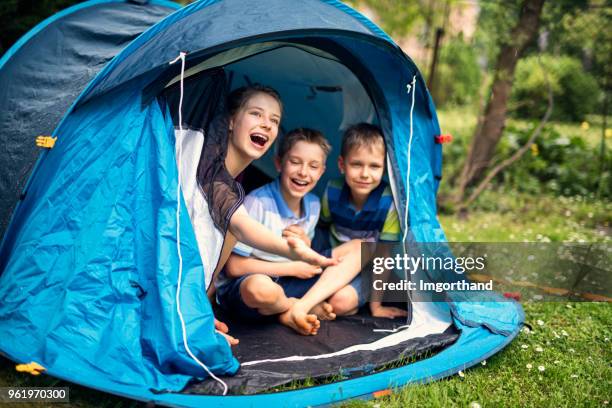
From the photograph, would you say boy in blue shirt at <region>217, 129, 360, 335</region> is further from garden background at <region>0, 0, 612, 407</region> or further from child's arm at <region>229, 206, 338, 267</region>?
garden background at <region>0, 0, 612, 407</region>

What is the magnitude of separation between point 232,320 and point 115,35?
153 centimetres

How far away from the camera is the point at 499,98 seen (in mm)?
5426

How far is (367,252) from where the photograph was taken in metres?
3.23

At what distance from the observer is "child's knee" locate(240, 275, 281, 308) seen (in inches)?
111

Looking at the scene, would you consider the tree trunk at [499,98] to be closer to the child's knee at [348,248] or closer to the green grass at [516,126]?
the green grass at [516,126]

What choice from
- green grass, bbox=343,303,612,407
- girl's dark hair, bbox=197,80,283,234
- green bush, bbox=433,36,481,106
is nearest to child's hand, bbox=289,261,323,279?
girl's dark hair, bbox=197,80,283,234

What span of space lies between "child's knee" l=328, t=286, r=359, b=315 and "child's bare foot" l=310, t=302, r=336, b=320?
0.05m

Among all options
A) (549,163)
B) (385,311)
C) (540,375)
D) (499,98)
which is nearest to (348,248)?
(385,311)

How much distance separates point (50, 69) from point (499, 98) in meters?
3.63

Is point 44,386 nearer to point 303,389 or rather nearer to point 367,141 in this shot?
point 303,389

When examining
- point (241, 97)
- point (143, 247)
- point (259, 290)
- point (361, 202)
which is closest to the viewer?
point (143, 247)

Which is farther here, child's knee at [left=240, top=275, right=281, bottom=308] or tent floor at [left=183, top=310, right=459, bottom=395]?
child's knee at [left=240, top=275, right=281, bottom=308]

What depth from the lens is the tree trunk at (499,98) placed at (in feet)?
17.0

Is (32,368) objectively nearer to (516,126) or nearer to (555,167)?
(555,167)
